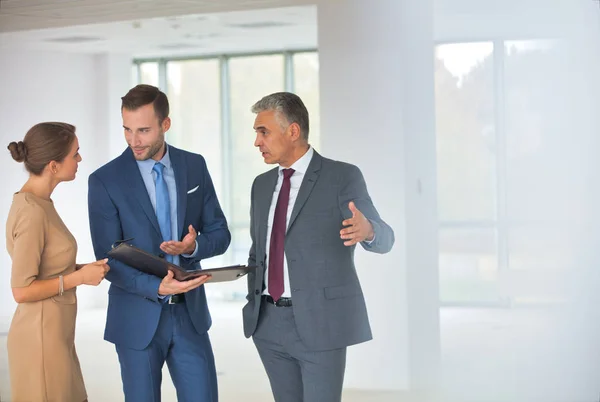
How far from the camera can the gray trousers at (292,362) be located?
3.67 metres

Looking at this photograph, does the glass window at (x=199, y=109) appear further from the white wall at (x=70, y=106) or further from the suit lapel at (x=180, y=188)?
the suit lapel at (x=180, y=188)

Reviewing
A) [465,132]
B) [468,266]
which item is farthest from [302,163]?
[468,266]

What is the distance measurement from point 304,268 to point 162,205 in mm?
743

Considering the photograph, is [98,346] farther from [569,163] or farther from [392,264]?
[569,163]

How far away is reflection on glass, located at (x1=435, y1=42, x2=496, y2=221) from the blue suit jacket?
9.44 ft

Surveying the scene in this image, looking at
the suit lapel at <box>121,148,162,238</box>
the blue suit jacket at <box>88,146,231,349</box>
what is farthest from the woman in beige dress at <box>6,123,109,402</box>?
the suit lapel at <box>121,148,162,238</box>

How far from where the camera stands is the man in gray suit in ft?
12.0

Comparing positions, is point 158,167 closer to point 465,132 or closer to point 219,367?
point 465,132

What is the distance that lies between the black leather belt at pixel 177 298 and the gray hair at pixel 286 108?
894mm

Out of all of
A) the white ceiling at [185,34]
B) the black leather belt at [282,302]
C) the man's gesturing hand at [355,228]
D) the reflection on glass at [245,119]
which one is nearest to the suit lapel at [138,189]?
the black leather belt at [282,302]

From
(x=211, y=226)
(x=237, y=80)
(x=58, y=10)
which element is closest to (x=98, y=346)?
(x=58, y=10)

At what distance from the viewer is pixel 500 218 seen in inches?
247

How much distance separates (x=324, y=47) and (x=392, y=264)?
1.70 metres

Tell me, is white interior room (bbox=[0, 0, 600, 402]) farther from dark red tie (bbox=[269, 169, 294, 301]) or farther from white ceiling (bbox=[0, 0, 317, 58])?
dark red tie (bbox=[269, 169, 294, 301])
